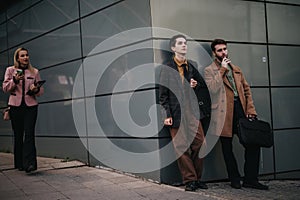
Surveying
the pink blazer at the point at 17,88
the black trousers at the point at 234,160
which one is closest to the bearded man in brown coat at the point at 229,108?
the black trousers at the point at 234,160

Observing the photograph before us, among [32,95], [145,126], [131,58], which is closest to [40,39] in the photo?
[32,95]

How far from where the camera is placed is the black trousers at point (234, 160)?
5.23 metres

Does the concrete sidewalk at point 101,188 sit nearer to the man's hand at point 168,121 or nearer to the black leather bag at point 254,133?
the black leather bag at point 254,133

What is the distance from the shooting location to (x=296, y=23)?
6918 mm

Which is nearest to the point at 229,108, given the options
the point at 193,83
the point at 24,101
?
the point at 193,83

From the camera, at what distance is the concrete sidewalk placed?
4.68 meters

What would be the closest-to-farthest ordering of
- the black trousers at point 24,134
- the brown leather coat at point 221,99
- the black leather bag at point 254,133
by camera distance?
the black leather bag at point 254,133 < the brown leather coat at point 221,99 < the black trousers at point 24,134

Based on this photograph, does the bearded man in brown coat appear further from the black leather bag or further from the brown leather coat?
Answer: the black leather bag

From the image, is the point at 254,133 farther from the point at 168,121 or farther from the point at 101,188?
the point at 101,188

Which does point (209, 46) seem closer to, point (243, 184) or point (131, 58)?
point (131, 58)

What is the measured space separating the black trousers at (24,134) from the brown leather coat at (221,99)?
275 cm

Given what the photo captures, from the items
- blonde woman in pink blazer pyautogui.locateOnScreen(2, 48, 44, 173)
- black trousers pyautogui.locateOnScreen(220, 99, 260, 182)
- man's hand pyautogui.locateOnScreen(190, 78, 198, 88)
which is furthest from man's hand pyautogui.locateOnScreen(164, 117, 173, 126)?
blonde woman in pink blazer pyautogui.locateOnScreen(2, 48, 44, 173)

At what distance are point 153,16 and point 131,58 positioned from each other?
0.77 meters

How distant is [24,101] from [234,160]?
3.32 metres
